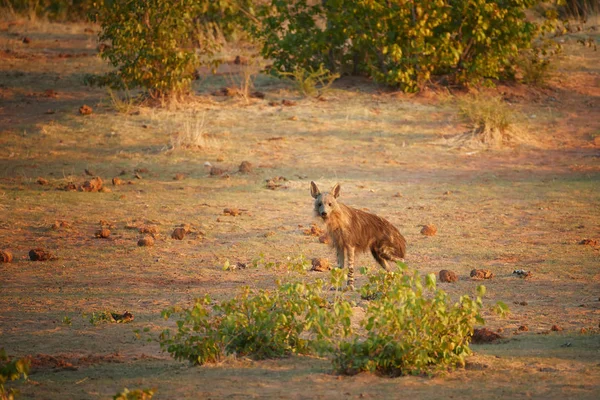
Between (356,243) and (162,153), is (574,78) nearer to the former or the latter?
(162,153)

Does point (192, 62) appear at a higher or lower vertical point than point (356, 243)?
higher

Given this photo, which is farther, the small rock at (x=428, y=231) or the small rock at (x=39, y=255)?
the small rock at (x=428, y=231)

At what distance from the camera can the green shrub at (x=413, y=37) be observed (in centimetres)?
1684

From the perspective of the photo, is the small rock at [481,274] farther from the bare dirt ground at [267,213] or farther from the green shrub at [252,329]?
the green shrub at [252,329]

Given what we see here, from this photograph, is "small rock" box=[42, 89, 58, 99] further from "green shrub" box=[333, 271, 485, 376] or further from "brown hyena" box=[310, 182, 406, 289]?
"green shrub" box=[333, 271, 485, 376]

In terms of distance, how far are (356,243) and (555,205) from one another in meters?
4.39

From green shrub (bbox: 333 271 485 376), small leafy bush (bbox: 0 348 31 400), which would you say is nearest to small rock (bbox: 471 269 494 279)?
green shrub (bbox: 333 271 485 376)

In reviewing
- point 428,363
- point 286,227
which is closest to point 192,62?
point 286,227

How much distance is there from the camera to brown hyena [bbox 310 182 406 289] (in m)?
8.84

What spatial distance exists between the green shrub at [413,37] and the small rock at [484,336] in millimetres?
10629

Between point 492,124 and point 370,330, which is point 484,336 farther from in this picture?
point 492,124

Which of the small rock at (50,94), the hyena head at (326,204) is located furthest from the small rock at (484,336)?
the small rock at (50,94)

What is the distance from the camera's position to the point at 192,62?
55.1 ft

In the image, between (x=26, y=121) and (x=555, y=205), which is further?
(x=26, y=121)
